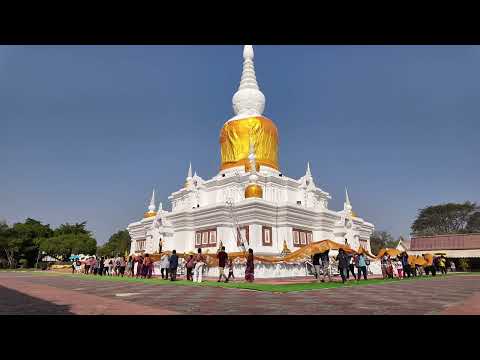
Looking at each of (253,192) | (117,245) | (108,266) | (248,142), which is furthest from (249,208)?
(117,245)

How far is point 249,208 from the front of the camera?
86.6 feet

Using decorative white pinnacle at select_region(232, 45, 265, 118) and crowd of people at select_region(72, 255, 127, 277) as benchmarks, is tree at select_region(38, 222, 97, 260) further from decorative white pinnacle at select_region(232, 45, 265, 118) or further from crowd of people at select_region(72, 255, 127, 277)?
decorative white pinnacle at select_region(232, 45, 265, 118)

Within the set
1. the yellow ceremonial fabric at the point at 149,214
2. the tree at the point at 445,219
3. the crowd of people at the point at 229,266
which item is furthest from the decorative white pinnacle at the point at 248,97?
the tree at the point at 445,219

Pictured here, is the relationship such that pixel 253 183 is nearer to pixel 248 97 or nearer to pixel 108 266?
pixel 248 97

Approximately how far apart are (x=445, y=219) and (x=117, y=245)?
6205 centimetres

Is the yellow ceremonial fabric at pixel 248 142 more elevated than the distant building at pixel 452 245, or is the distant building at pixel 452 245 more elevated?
the yellow ceremonial fabric at pixel 248 142

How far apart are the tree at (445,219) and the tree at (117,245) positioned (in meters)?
56.2

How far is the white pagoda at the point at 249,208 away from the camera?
26.9 metres

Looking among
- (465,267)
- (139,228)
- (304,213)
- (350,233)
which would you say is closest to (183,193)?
(139,228)

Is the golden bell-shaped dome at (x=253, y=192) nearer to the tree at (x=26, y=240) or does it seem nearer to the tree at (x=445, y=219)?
the tree at (x=26, y=240)
